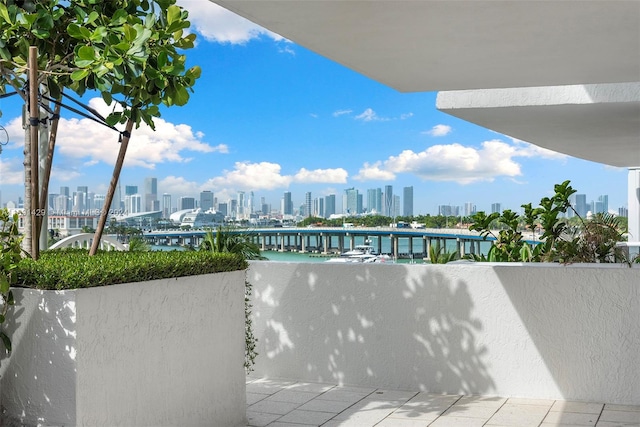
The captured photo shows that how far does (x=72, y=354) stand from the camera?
3.50 m

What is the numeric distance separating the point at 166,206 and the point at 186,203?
1769 millimetres

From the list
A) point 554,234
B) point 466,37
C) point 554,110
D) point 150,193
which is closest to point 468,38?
point 466,37

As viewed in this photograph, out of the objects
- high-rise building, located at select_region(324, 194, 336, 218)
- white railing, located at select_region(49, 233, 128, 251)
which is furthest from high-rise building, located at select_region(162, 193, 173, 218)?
white railing, located at select_region(49, 233, 128, 251)

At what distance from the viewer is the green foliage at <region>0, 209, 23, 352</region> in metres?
3.55

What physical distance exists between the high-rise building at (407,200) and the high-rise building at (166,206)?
23563mm

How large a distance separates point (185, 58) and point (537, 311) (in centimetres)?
353

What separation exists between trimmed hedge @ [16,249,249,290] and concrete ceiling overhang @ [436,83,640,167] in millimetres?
3150

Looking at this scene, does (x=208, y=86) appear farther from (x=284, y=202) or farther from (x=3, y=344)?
(x=3, y=344)

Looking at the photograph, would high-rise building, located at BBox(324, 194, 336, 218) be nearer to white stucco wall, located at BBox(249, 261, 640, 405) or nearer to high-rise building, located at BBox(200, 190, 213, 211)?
high-rise building, located at BBox(200, 190, 213, 211)

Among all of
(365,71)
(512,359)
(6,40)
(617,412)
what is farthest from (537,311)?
(6,40)

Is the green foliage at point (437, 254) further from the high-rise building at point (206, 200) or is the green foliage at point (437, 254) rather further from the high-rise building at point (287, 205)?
the high-rise building at point (287, 205)

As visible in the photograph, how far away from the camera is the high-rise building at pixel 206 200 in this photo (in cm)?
5916

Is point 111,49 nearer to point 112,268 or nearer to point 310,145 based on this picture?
point 112,268

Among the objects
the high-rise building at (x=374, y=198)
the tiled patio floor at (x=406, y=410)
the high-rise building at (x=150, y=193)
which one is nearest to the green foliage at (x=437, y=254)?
the tiled patio floor at (x=406, y=410)
